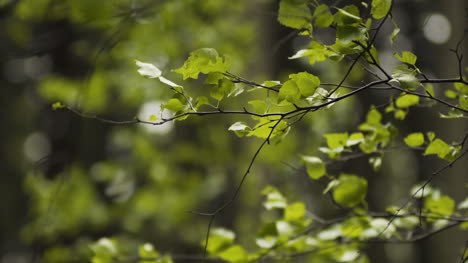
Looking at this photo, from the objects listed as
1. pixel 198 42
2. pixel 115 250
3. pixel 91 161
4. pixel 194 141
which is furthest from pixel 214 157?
pixel 115 250

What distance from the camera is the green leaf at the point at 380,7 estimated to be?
2.93 ft

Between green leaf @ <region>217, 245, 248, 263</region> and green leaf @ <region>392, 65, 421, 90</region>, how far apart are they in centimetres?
66

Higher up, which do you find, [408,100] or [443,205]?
[408,100]

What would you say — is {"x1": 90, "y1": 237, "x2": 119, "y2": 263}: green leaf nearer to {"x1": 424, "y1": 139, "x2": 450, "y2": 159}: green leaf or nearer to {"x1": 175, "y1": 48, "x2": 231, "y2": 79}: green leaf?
{"x1": 175, "y1": 48, "x2": 231, "y2": 79}: green leaf

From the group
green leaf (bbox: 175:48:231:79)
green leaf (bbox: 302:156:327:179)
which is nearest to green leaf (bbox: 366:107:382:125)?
green leaf (bbox: 302:156:327:179)

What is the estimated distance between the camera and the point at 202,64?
2.94 ft

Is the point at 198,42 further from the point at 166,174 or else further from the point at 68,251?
the point at 68,251

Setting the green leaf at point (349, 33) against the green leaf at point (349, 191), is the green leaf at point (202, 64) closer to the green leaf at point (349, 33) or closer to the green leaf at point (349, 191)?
the green leaf at point (349, 33)

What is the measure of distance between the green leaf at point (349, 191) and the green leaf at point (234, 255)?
0.29 meters

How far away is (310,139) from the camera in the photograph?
4.09m

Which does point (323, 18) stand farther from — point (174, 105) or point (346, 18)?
point (174, 105)

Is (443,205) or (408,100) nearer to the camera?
(408,100)

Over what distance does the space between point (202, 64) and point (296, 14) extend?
0.20m

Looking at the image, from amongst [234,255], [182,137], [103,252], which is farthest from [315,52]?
[182,137]
